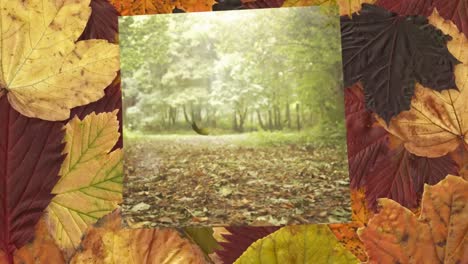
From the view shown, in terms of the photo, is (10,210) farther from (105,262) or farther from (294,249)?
(294,249)

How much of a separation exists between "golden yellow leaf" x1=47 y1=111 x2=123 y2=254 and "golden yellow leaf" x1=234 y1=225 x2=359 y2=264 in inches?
9.3

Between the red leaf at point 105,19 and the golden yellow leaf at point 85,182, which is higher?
the red leaf at point 105,19

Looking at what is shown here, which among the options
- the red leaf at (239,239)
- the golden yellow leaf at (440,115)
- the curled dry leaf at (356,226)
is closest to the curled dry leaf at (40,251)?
the red leaf at (239,239)

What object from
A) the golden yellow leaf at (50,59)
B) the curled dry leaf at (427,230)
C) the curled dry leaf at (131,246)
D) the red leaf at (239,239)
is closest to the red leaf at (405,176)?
the curled dry leaf at (427,230)

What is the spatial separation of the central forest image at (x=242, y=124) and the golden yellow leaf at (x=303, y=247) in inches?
0.7

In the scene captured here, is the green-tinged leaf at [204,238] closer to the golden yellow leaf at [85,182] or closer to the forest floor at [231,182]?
the forest floor at [231,182]

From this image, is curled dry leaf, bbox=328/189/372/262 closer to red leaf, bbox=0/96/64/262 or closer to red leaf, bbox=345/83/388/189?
red leaf, bbox=345/83/388/189

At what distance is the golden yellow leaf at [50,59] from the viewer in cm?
70

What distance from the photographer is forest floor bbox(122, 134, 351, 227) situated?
686mm

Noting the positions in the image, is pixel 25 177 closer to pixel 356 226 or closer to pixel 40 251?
pixel 40 251

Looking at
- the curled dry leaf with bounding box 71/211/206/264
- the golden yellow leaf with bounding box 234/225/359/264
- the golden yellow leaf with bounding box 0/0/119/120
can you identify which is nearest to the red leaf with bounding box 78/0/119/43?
the golden yellow leaf with bounding box 0/0/119/120

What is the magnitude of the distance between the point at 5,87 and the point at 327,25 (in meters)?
0.49

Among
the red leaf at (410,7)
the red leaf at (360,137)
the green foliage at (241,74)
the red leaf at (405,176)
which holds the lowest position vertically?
the red leaf at (405,176)

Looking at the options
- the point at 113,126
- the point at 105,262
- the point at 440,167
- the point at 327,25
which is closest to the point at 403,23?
the point at 327,25
